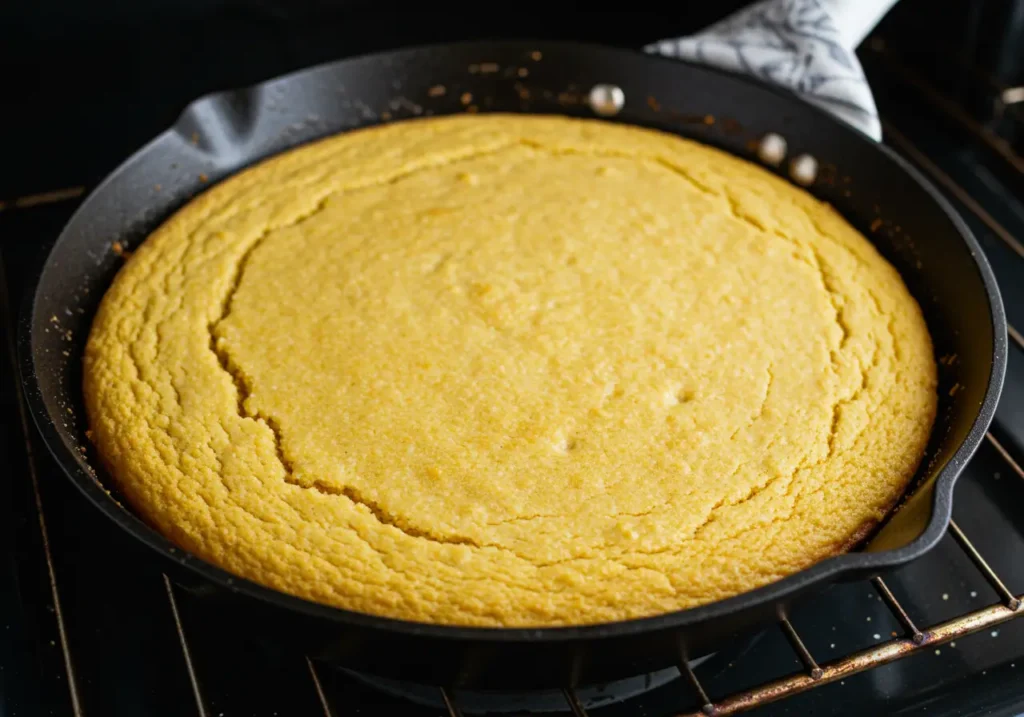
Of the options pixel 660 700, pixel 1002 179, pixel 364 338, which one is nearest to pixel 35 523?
pixel 364 338

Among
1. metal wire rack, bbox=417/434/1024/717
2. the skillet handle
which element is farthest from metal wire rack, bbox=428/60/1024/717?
the skillet handle

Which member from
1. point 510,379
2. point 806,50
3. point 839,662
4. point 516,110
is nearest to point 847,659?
point 839,662

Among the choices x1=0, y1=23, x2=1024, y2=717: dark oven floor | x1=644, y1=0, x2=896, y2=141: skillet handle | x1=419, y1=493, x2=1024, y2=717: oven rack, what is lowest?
x1=0, y1=23, x2=1024, y2=717: dark oven floor

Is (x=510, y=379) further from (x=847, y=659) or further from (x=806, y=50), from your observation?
(x=806, y=50)

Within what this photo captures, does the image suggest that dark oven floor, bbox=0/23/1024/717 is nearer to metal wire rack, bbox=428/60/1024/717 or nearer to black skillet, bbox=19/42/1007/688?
metal wire rack, bbox=428/60/1024/717

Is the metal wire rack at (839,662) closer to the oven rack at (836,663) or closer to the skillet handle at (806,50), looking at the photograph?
the oven rack at (836,663)
